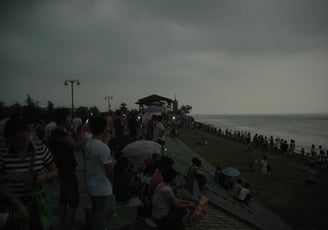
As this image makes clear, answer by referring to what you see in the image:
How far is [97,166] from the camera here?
11.6 ft

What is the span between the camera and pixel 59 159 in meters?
3.81

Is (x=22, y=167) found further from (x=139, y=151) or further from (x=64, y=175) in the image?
(x=139, y=151)

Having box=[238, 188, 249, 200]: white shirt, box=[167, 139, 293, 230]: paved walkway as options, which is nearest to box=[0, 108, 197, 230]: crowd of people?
box=[167, 139, 293, 230]: paved walkway

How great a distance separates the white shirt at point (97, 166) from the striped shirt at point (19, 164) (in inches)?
29.3

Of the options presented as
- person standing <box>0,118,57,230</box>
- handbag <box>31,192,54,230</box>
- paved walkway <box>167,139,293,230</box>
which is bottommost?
paved walkway <box>167,139,293,230</box>

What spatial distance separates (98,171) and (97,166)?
0.07 metres

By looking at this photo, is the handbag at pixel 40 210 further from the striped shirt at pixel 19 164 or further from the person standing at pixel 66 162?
the person standing at pixel 66 162

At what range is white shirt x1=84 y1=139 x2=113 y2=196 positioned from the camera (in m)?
3.47

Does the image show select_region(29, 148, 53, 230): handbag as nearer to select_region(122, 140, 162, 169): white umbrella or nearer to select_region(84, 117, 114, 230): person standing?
select_region(84, 117, 114, 230): person standing

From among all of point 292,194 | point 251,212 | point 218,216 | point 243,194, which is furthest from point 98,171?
point 292,194

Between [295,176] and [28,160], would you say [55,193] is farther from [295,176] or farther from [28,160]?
[295,176]

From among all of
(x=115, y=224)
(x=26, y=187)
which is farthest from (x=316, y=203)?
(x=26, y=187)

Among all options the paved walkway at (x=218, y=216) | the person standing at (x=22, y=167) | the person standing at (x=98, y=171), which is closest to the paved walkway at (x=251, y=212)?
the paved walkway at (x=218, y=216)

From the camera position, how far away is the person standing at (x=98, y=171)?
3.48m
